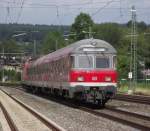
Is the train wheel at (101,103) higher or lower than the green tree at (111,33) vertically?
lower

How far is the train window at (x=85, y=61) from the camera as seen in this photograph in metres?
26.0

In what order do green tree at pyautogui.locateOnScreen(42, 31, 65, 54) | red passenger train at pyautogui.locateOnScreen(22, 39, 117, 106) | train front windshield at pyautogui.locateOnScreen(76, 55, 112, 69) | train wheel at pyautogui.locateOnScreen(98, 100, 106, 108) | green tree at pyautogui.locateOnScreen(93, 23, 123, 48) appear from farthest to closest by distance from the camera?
green tree at pyautogui.locateOnScreen(93, 23, 123, 48)
green tree at pyautogui.locateOnScreen(42, 31, 65, 54)
train wheel at pyautogui.locateOnScreen(98, 100, 106, 108)
train front windshield at pyautogui.locateOnScreen(76, 55, 112, 69)
red passenger train at pyautogui.locateOnScreen(22, 39, 117, 106)

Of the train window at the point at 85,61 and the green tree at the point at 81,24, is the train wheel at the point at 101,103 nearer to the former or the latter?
the train window at the point at 85,61

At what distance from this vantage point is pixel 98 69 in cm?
2589

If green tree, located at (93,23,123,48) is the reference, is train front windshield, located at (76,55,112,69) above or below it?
below

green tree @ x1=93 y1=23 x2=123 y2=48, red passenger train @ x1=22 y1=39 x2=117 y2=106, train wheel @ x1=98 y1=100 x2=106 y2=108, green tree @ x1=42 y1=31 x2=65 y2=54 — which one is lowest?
train wheel @ x1=98 y1=100 x2=106 y2=108

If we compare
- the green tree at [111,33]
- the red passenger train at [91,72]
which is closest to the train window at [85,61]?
the red passenger train at [91,72]

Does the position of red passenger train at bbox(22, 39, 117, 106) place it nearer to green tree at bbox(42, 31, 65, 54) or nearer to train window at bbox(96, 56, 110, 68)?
train window at bbox(96, 56, 110, 68)

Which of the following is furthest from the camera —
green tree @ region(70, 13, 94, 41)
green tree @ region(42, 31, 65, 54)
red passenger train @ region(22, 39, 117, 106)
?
green tree @ region(42, 31, 65, 54)

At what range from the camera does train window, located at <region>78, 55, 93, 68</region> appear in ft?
85.5

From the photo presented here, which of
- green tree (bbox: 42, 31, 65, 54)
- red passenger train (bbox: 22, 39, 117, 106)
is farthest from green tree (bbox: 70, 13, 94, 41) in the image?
red passenger train (bbox: 22, 39, 117, 106)

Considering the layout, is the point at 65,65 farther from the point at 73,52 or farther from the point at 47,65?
the point at 47,65

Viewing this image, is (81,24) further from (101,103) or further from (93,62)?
(93,62)

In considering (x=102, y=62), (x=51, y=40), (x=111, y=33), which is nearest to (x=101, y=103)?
(x=102, y=62)
